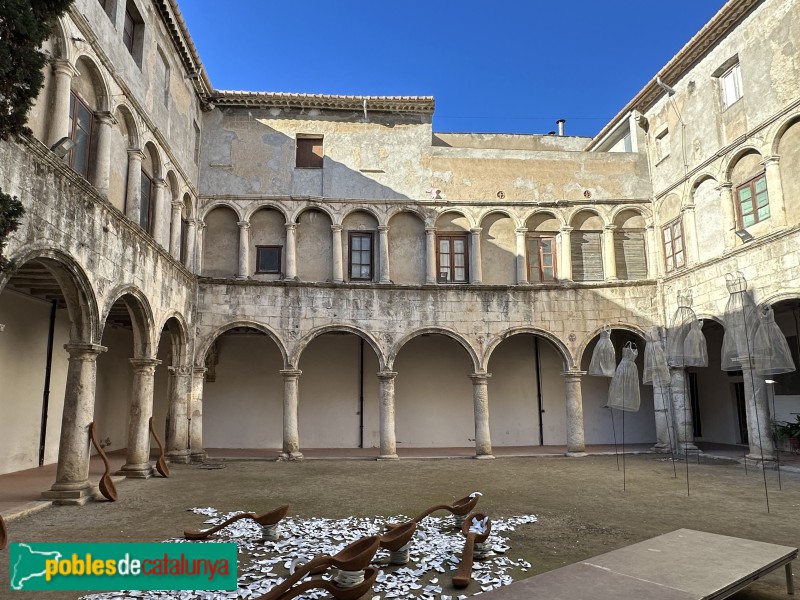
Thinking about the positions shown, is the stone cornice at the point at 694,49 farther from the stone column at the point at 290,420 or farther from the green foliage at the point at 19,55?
the green foliage at the point at 19,55

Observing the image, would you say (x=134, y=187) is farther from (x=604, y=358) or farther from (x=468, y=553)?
(x=604, y=358)

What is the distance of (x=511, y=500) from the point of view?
9.34 meters

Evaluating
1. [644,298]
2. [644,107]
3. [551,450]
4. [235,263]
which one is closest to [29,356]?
[235,263]

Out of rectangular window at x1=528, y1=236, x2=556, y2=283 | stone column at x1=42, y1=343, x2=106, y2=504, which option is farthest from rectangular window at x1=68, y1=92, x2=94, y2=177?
rectangular window at x1=528, y1=236, x2=556, y2=283

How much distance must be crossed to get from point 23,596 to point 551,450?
1442cm

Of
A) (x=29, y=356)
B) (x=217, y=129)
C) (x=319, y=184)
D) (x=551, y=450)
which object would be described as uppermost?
(x=217, y=129)

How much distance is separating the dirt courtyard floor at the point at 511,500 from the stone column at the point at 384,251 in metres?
5.17

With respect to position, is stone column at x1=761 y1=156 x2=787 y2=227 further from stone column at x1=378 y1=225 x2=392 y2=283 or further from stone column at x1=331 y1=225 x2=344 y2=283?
stone column at x1=331 y1=225 x2=344 y2=283

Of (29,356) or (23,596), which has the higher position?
(29,356)

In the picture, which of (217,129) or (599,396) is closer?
(217,129)

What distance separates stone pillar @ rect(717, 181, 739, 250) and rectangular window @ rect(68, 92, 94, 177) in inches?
555

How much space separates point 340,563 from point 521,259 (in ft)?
42.4

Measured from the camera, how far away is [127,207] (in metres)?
11.2

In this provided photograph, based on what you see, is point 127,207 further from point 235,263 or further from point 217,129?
point 217,129
